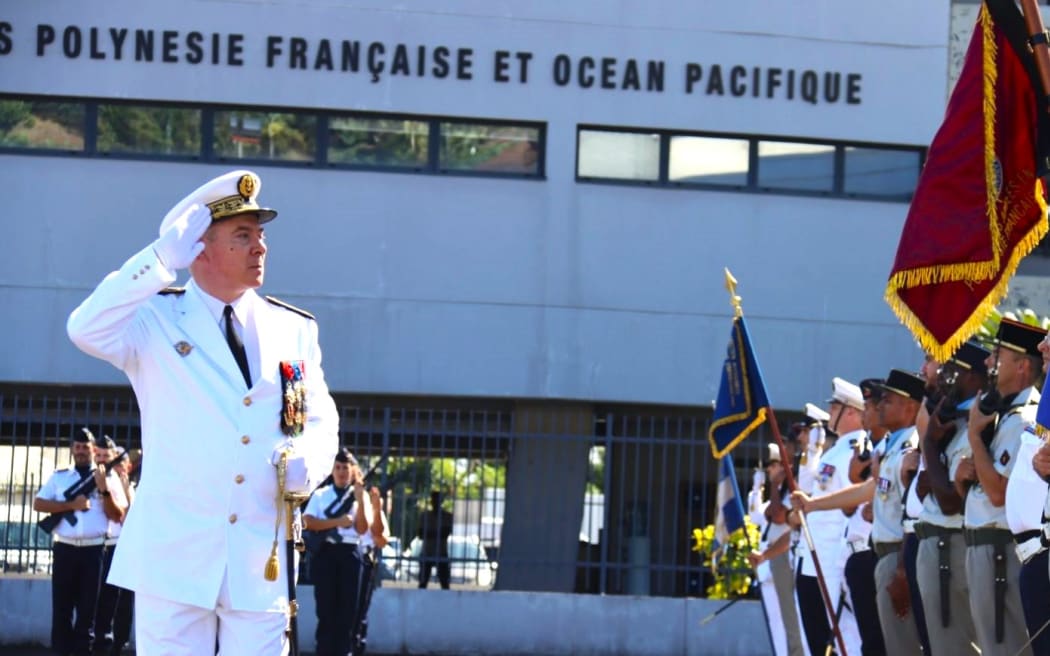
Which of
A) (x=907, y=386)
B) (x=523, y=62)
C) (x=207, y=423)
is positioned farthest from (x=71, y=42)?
(x=207, y=423)

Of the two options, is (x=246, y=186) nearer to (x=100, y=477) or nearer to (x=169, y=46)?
(x=100, y=477)

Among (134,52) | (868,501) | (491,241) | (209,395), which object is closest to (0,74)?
(134,52)

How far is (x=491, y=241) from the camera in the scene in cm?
2023

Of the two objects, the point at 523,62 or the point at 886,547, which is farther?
the point at 523,62

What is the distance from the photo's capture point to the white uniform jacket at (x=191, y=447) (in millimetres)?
5969

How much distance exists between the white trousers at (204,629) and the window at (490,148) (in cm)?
1465

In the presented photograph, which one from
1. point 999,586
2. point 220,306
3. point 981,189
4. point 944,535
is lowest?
point 999,586

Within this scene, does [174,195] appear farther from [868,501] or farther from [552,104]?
[868,501]

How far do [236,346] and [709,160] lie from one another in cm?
1505

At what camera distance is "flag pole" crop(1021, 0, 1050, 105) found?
272 inches

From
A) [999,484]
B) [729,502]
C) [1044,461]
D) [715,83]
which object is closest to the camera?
[1044,461]

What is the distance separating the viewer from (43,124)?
2019 cm

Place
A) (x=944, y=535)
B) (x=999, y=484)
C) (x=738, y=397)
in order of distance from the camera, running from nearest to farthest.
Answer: (x=999, y=484) → (x=944, y=535) → (x=738, y=397)

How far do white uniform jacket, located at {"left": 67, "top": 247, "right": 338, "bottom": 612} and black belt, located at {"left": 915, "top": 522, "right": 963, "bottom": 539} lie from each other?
13.9 ft
